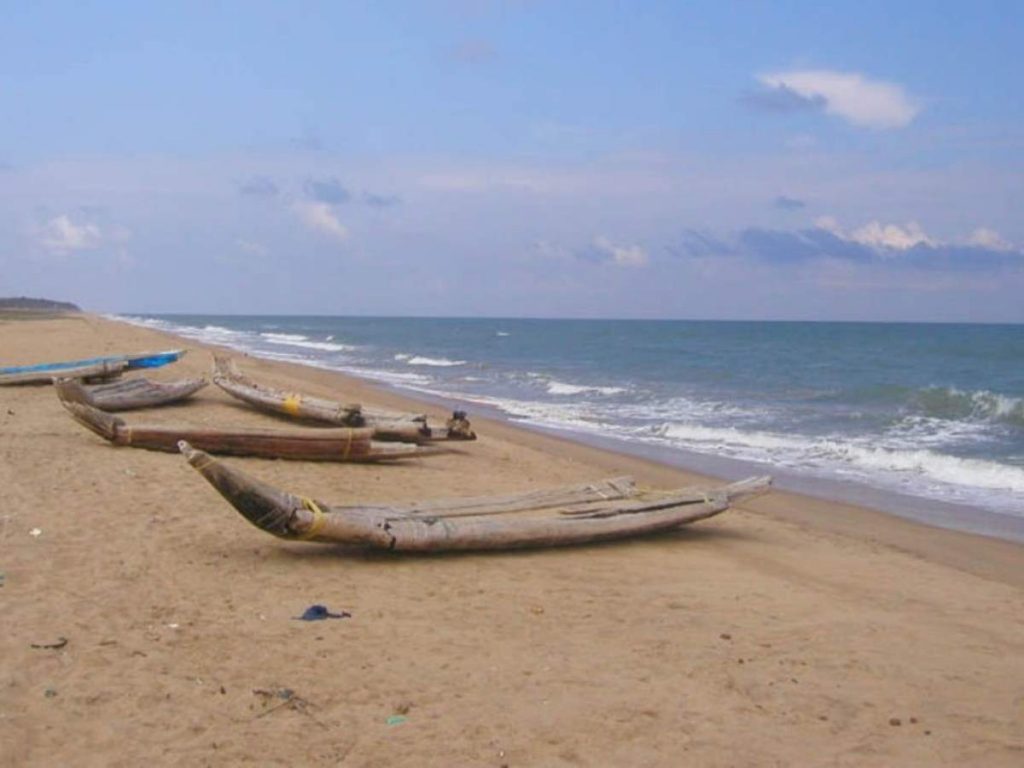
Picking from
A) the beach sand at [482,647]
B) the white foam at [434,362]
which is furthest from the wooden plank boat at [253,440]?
the white foam at [434,362]

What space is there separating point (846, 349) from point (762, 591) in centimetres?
5328

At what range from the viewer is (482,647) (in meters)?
5.84

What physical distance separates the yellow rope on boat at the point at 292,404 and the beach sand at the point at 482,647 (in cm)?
423

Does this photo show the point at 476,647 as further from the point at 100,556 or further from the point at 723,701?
the point at 100,556

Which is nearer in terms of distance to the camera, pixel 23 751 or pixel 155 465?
pixel 23 751

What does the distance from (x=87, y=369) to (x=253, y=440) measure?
5.13 meters

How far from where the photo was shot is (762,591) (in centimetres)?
754

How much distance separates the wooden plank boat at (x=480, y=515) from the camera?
7.13 meters

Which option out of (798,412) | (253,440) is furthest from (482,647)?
(798,412)

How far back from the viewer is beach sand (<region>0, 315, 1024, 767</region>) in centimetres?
462

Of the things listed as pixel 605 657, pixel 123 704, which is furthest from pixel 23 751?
pixel 605 657

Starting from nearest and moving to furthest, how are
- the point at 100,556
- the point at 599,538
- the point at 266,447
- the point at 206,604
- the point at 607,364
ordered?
the point at 206,604 < the point at 100,556 < the point at 599,538 < the point at 266,447 < the point at 607,364

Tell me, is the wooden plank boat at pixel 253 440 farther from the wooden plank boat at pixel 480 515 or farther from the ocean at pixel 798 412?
the ocean at pixel 798 412

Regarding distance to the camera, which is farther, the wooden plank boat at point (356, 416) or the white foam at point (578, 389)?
the white foam at point (578, 389)
